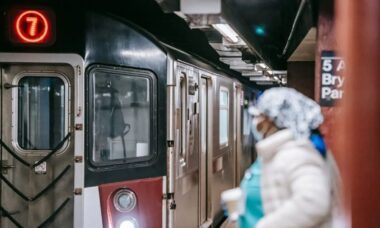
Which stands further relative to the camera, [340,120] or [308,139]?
[340,120]

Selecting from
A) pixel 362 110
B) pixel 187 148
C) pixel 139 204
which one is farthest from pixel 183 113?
pixel 362 110

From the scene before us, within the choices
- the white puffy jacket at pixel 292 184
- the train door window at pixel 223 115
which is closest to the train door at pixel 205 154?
the train door window at pixel 223 115

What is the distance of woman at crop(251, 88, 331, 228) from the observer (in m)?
2.61

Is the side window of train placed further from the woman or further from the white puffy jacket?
the white puffy jacket

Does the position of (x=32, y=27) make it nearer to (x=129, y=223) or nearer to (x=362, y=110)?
(x=129, y=223)

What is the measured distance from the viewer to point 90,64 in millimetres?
4383

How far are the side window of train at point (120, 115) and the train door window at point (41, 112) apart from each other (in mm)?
214

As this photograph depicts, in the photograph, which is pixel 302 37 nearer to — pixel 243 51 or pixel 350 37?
pixel 243 51

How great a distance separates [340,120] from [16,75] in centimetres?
230

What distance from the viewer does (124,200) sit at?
15.0 ft

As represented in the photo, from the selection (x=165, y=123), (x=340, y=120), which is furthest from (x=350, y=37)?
(x=165, y=123)

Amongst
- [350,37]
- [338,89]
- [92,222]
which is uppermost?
[350,37]

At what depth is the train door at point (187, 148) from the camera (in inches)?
211

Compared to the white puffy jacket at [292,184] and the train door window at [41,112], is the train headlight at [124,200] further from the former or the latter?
the white puffy jacket at [292,184]
